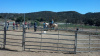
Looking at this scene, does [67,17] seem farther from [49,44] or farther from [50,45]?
[50,45]

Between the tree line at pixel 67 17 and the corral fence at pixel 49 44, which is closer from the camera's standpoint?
the corral fence at pixel 49 44

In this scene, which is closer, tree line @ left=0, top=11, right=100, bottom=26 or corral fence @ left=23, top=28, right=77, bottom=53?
corral fence @ left=23, top=28, right=77, bottom=53

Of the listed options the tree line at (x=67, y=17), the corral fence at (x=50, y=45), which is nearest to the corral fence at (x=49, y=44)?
the corral fence at (x=50, y=45)

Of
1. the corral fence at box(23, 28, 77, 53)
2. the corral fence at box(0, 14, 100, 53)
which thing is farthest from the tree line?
the corral fence at box(23, 28, 77, 53)

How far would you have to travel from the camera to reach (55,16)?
33906 millimetres

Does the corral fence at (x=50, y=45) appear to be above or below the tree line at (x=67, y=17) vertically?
below

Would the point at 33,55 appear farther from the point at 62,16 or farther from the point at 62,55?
the point at 62,16

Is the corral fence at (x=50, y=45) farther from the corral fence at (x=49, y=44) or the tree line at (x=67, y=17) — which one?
the tree line at (x=67, y=17)

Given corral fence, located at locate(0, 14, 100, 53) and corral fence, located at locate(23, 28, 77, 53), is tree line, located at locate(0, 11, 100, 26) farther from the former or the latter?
corral fence, located at locate(23, 28, 77, 53)

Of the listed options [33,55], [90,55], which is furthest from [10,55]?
[90,55]

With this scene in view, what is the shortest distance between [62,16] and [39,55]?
32.0 m

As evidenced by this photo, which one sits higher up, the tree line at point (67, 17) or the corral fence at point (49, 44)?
the tree line at point (67, 17)

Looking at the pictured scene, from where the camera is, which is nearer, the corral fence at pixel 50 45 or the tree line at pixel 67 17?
the corral fence at pixel 50 45

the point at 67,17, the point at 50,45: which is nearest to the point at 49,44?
the point at 50,45
